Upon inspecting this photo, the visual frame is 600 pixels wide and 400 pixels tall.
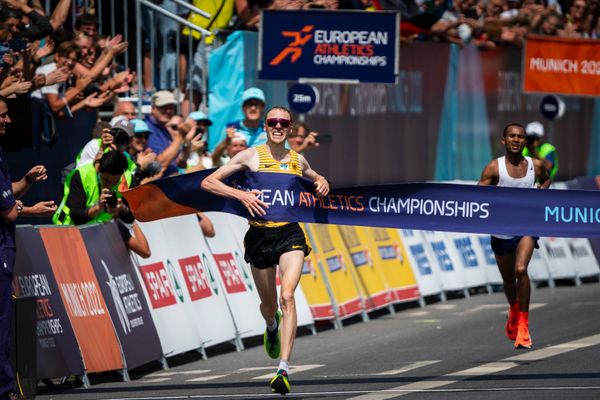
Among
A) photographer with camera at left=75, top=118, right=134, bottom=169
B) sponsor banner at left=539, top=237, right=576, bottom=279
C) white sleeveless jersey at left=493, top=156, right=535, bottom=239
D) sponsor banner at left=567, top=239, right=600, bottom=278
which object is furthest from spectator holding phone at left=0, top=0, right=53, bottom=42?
sponsor banner at left=567, top=239, right=600, bottom=278

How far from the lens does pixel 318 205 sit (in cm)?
1273

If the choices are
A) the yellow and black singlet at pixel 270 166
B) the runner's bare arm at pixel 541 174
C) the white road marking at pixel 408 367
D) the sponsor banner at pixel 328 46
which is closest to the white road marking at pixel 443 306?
the sponsor banner at pixel 328 46

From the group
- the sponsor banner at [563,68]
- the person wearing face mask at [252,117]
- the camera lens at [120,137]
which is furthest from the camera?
the sponsor banner at [563,68]

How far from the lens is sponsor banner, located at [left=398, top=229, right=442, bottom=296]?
65.0 feet

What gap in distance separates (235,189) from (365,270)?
6.62 m

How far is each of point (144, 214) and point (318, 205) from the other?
1495 millimetres

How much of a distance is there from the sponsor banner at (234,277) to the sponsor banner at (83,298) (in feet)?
8.08

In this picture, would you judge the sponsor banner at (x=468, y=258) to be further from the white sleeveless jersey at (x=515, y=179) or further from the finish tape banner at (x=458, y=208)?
the finish tape banner at (x=458, y=208)

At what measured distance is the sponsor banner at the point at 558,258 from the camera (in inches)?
869

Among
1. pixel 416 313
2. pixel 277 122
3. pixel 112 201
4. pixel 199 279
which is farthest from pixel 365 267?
pixel 277 122

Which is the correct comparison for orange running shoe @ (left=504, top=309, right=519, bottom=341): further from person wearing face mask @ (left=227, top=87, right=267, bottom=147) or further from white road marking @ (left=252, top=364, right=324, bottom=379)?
person wearing face mask @ (left=227, top=87, right=267, bottom=147)

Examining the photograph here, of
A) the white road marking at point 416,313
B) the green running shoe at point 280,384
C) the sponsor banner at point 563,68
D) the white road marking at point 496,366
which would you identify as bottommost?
the white road marking at point 416,313

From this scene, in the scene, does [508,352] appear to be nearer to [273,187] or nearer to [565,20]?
[273,187]

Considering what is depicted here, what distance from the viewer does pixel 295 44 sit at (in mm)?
18391
